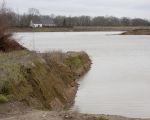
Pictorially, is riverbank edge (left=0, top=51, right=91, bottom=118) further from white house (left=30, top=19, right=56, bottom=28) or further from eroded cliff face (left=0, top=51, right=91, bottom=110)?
white house (left=30, top=19, right=56, bottom=28)

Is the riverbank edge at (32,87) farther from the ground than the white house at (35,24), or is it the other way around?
the riverbank edge at (32,87)

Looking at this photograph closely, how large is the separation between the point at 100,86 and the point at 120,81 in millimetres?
2431

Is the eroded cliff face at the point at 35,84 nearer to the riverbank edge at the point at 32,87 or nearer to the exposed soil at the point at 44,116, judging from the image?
the riverbank edge at the point at 32,87

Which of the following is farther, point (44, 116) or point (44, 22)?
point (44, 22)

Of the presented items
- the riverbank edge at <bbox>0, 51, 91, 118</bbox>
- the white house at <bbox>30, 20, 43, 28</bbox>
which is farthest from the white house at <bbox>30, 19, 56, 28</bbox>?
the riverbank edge at <bbox>0, 51, 91, 118</bbox>

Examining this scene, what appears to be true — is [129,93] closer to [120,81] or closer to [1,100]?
[120,81]

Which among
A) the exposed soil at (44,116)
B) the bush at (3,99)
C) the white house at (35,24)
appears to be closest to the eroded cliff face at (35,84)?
the bush at (3,99)

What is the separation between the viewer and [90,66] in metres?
37.3

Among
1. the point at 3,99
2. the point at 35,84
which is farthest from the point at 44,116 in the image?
the point at 35,84

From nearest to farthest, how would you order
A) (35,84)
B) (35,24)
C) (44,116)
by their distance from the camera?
(44,116) → (35,84) → (35,24)

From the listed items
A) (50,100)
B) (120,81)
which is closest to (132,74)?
(120,81)

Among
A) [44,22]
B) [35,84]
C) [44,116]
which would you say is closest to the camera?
[44,116]

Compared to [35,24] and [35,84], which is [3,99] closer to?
[35,84]

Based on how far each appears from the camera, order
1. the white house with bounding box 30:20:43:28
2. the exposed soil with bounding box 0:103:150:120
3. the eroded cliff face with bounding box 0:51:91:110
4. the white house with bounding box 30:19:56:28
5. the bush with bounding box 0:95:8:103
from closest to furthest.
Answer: the exposed soil with bounding box 0:103:150:120 < the bush with bounding box 0:95:8:103 < the eroded cliff face with bounding box 0:51:91:110 < the white house with bounding box 30:20:43:28 < the white house with bounding box 30:19:56:28
